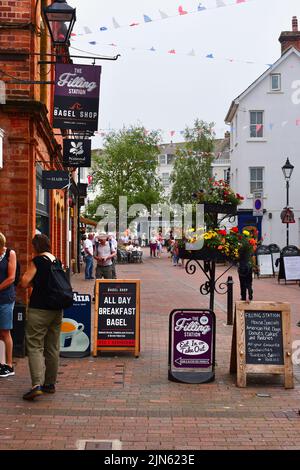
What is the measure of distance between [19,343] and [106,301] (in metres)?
1.38

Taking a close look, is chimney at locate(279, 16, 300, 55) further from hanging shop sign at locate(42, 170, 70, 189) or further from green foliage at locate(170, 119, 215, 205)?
hanging shop sign at locate(42, 170, 70, 189)

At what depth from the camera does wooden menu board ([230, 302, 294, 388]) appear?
25.8ft

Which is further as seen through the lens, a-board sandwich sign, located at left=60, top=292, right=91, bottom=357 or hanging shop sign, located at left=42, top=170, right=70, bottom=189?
hanging shop sign, located at left=42, top=170, right=70, bottom=189

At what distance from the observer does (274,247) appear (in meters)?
27.4

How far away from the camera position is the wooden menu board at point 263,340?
7.87 m

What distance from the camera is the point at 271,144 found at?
36.9m

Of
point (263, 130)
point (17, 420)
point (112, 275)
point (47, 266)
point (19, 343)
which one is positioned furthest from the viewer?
point (263, 130)

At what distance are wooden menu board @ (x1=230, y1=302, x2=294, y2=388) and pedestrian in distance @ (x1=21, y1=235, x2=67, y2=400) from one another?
2215 mm

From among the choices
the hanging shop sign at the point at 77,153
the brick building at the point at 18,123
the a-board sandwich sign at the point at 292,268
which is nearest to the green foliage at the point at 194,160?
the a-board sandwich sign at the point at 292,268

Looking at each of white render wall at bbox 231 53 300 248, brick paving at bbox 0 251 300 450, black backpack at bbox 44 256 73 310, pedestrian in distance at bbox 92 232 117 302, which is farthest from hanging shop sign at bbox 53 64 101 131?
white render wall at bbox 231 53 300 248

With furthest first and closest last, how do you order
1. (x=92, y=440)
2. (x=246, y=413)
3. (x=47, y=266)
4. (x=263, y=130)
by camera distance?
1. (x=263, y=130)
2. (x=47, y=266)
3. (x=246, y=413)
4. (x=92, y=440)

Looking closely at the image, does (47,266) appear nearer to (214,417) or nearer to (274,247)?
(214,417)

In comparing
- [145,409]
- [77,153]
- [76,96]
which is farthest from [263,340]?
[77,153]

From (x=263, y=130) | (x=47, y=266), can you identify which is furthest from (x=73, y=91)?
(x=263, y=130)
